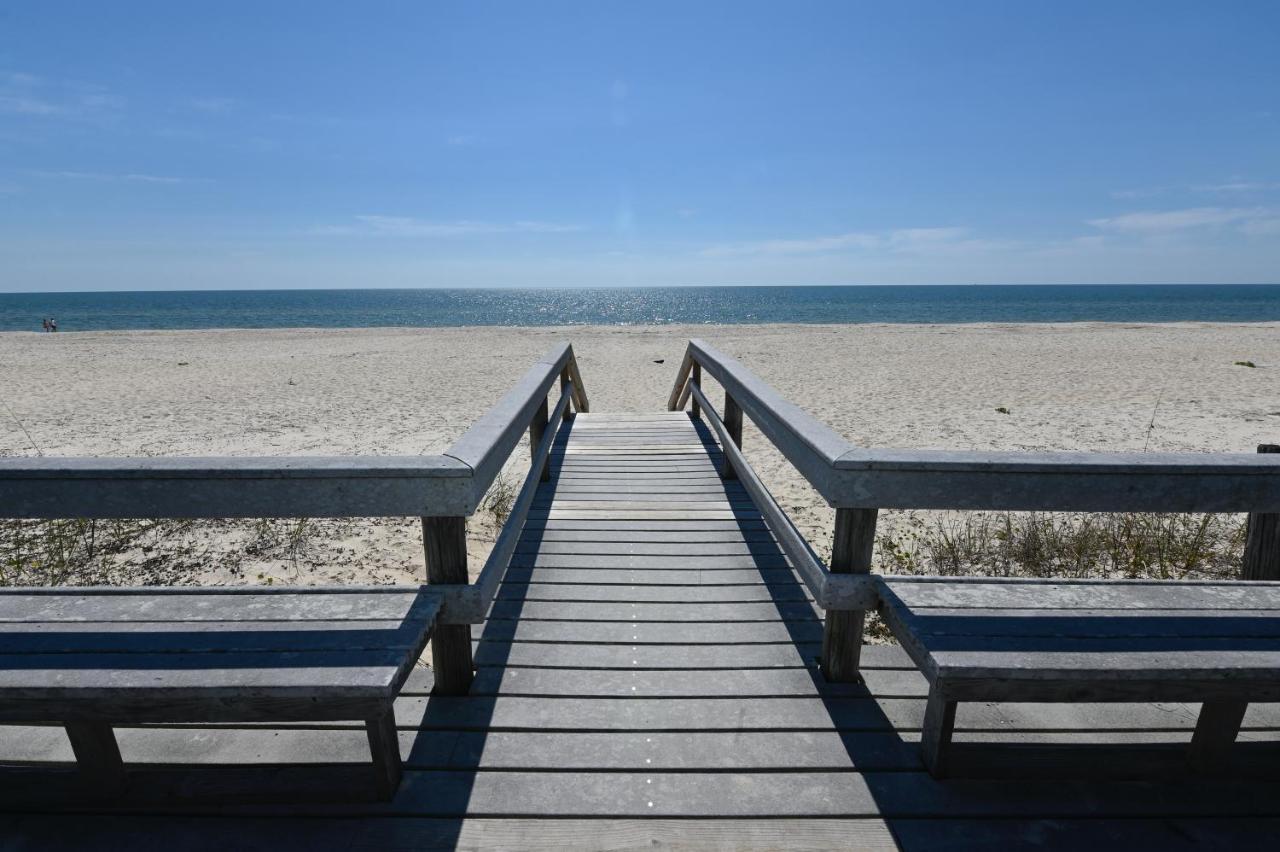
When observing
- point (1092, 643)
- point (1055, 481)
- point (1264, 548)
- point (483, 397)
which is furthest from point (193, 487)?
point (483, 397)

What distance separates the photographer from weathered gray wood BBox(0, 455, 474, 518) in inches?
74.5

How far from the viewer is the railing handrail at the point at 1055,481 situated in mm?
1969

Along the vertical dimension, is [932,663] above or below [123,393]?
above

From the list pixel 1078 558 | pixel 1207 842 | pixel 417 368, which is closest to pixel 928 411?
pixel 1078 558

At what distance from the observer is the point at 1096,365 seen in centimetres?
1734

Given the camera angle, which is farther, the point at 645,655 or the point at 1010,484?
the point at 645,655

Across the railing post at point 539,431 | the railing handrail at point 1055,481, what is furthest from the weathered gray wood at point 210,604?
the railing post at point 539,431

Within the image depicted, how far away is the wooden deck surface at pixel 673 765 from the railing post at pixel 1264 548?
53 cm

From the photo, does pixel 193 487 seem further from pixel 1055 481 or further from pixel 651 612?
pixel 1055 481

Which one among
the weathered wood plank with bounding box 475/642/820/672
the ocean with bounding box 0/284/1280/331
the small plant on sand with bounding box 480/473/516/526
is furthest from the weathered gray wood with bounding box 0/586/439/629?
the ocean with bounding box 0/284/1280/331

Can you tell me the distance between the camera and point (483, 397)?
13.6 meters

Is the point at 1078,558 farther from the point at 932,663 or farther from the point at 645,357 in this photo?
the point at 645,357

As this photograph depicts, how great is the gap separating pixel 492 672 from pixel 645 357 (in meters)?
18.8

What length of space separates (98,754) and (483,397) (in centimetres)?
1194
